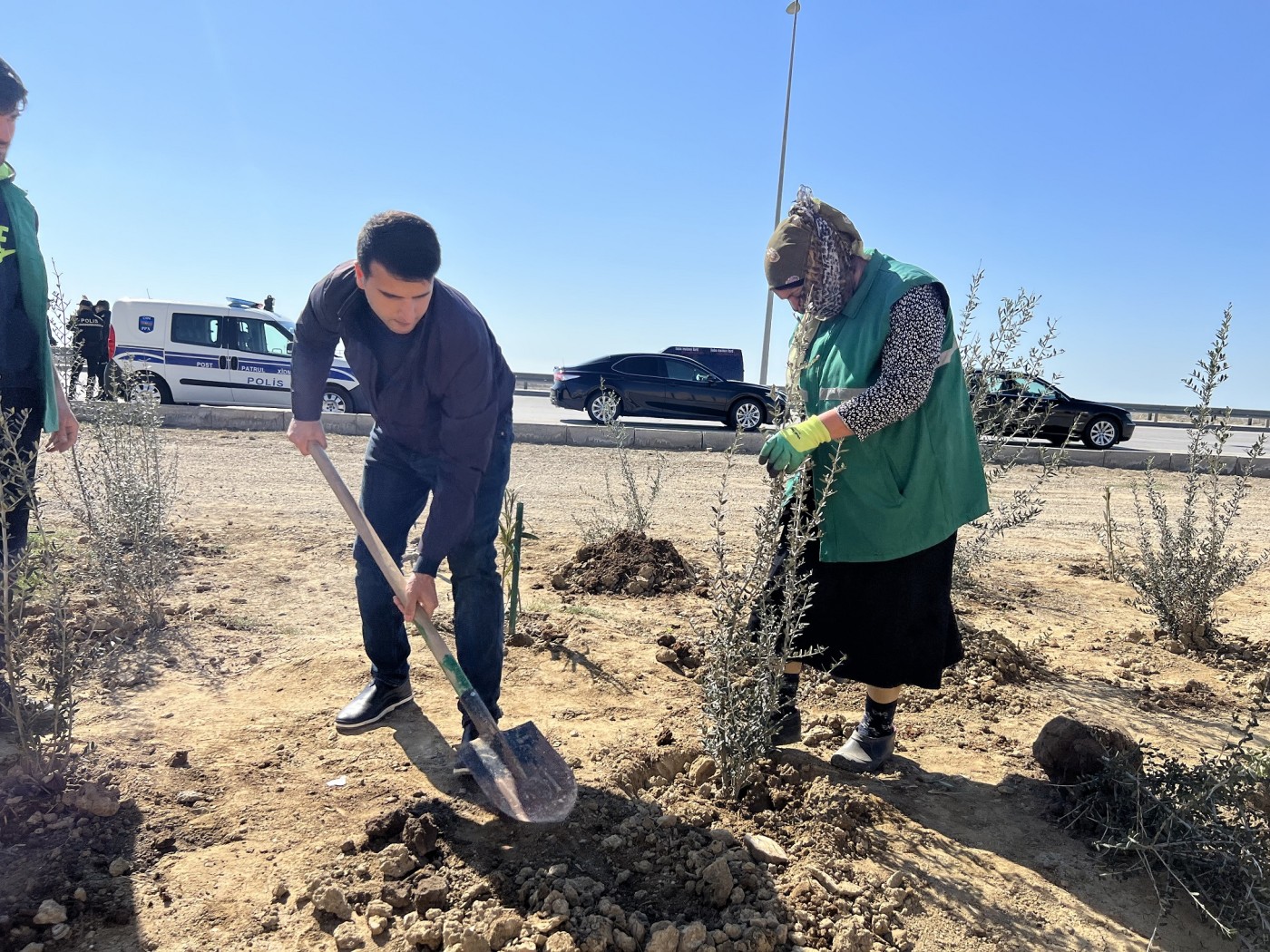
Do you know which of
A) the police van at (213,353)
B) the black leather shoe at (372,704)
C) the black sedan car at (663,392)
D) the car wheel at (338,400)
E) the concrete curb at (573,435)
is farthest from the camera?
the black sedan car at (663,392)

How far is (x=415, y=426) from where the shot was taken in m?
2.43

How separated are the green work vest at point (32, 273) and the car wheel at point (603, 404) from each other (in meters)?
10.4

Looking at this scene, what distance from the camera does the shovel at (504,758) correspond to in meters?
2.05

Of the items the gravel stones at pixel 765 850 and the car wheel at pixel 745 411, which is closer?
the gravel stones at pixel 765 850

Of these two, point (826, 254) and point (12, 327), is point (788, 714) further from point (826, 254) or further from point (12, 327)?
point (12, 327)

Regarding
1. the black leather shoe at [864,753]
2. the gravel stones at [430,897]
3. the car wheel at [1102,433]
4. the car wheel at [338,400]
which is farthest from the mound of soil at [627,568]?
the car wheel at [1102,433]

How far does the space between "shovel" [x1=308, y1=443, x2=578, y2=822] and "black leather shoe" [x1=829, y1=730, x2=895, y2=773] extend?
32.7 inches

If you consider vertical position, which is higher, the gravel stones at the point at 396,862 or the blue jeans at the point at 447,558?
the blue jeans at the point at 447,558

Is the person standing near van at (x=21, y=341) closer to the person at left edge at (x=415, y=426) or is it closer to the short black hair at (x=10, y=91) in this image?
the short black hair at (x=10, y=91)

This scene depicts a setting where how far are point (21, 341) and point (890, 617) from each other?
268cm

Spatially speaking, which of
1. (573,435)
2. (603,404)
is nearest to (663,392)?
(603,404)

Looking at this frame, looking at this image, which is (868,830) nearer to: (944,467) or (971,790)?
(971,790)

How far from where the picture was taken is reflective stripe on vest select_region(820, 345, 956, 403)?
2.23 m

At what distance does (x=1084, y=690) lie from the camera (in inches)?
128
